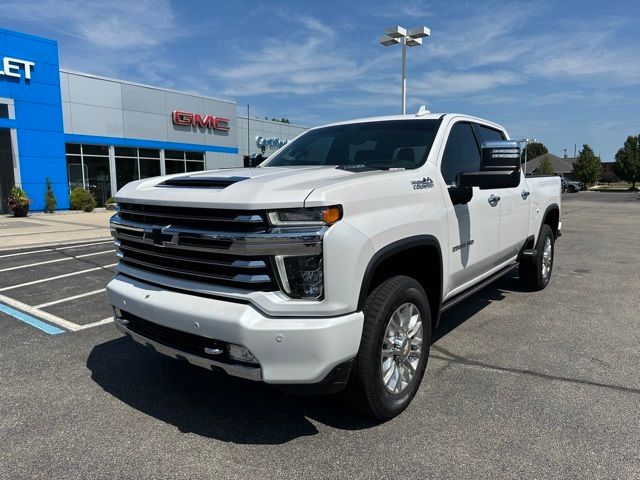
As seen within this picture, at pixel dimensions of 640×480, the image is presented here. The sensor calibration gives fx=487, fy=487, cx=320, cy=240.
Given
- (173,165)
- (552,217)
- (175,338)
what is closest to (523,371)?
(175,338)

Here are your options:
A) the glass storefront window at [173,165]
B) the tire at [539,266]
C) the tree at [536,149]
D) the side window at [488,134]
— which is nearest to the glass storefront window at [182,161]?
the glass storefront window at [173,165]

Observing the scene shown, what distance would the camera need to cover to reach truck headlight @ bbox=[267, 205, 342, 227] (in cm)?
247

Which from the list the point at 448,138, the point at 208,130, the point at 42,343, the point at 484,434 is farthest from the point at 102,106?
the point at 484,434

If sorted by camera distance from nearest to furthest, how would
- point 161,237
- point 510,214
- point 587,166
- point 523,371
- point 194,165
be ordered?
point 161,237 → point 523,371 → point 510,214 → point 194,165 → point 587,166

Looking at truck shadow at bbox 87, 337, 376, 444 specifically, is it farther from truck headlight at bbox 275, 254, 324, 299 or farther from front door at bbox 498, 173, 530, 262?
front door at bbox 498, 173, 530, 262

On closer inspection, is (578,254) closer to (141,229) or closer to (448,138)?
(448,138)

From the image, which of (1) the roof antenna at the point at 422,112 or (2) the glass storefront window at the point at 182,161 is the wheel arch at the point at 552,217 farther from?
(2) the glass storefront window at the point at 182,161

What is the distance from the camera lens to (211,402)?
10.8 feet

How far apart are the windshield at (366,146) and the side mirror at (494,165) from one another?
416mm

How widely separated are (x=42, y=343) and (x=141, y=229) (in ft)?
7.32

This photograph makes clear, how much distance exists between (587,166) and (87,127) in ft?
217

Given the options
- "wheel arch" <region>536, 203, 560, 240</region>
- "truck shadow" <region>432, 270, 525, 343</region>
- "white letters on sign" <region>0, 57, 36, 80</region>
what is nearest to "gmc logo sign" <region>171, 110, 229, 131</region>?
"white letters on sign" <region>0, 57, 36, 80</region>

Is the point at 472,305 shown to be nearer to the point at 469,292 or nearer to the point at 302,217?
the point at 469,292

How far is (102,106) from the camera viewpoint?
22.1 metres
